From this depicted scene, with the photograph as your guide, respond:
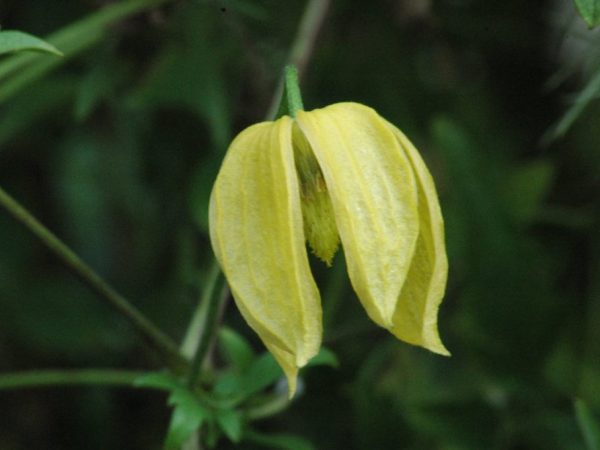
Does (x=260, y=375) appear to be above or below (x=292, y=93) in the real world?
below

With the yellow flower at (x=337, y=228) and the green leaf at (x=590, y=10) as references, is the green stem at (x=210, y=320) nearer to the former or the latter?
the yellow flower at (x=337, y=228)

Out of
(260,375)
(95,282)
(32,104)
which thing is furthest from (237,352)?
(32,104)

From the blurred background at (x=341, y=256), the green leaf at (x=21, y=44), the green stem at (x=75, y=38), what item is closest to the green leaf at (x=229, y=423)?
the blurred background at (x=341, y=256)

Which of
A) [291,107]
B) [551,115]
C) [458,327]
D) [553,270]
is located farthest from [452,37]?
[291,107]

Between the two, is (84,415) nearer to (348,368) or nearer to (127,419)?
(127,419)

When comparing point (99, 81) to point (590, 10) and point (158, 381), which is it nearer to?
point (158, 381)

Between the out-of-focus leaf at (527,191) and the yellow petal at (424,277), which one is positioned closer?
the yellow petal at (424,277)
